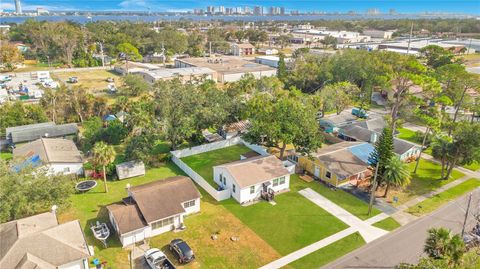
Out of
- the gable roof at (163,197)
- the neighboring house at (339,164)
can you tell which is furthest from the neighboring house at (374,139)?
the gable roof at (163,197)

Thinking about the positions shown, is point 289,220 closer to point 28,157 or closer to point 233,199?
point 233,199

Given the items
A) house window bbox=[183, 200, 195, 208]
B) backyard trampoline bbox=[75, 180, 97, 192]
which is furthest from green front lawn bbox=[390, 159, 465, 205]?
backyard trampoline bbox=[75, 180, 97, 192]

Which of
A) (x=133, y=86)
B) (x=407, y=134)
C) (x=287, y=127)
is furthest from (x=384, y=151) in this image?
(x=133, y=86)

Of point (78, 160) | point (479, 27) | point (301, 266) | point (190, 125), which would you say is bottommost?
point (301, 266)

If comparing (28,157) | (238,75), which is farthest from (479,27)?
(28,157)

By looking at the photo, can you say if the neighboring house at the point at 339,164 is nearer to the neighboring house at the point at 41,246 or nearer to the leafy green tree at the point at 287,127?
the leafy green tree at the point at 287,127

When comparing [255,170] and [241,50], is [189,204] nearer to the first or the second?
[255,170]
